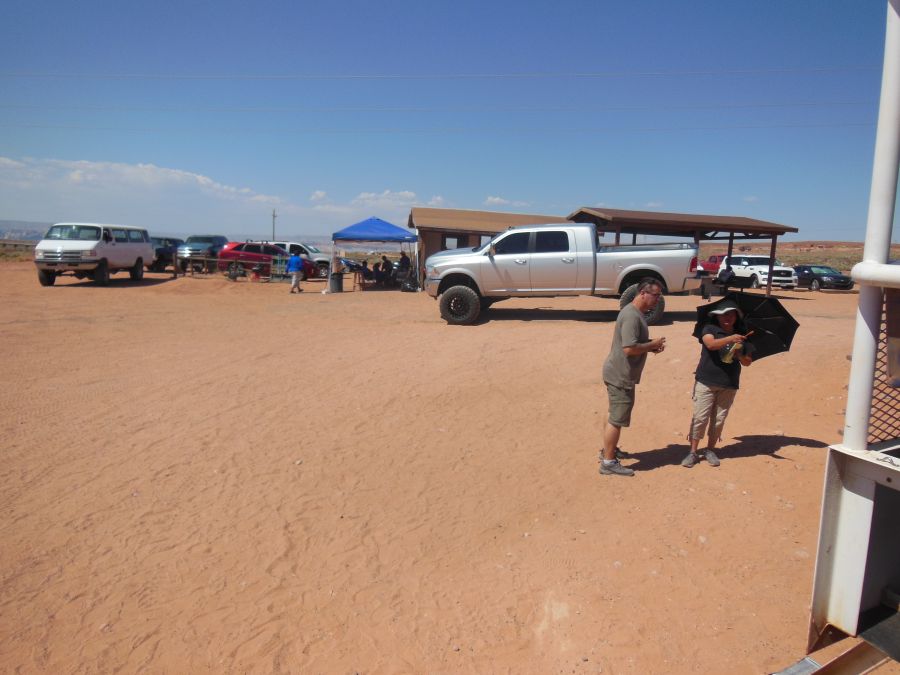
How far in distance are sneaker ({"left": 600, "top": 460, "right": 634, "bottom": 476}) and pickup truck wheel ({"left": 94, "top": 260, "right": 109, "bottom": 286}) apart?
19.2 metres

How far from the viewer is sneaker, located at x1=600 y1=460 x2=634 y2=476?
512 centimetres

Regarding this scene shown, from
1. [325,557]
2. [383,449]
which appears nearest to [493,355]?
[383,449]

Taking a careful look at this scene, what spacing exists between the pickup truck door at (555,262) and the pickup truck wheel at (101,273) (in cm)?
1458

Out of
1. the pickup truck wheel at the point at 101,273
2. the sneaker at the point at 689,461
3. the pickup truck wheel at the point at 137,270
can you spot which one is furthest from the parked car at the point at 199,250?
the sneaker at the point at 689,461

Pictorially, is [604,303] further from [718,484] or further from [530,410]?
[718,484]

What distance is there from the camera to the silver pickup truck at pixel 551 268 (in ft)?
39.5

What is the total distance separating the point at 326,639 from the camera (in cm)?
339

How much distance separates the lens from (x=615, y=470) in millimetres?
5133

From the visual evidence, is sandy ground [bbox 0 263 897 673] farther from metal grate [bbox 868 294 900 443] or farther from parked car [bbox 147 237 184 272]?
parked car [bbox 147 237 184 272]

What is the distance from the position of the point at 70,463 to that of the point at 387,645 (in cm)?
360

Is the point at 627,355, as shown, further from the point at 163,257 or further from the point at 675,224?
the point at 163,257

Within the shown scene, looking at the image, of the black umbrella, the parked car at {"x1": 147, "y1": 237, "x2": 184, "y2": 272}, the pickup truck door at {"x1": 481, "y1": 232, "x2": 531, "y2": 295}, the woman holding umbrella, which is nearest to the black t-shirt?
the woman holding umbrella

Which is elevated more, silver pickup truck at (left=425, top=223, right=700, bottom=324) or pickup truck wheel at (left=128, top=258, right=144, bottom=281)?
silver pickup truck at (left=425, top=223, right=700, bottom=324)

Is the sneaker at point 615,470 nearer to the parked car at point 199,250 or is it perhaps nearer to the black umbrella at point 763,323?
the black umbrella at point 763,323
